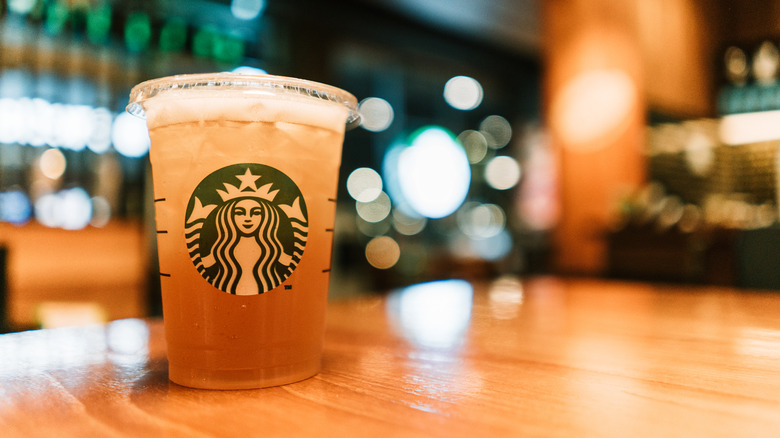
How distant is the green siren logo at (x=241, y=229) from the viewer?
435 millimetres

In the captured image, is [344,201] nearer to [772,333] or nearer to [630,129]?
[630,129]

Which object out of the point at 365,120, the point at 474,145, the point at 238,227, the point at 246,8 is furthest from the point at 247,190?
the point at 474,145

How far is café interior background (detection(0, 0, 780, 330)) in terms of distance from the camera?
11.4 feet

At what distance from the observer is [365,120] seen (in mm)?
4133

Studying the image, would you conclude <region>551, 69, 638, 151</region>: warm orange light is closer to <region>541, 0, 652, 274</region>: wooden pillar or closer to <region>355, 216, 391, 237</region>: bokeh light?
<region>541, 0, 652, 274</region>: wooden pillar

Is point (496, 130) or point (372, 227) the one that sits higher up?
point (496, 130)

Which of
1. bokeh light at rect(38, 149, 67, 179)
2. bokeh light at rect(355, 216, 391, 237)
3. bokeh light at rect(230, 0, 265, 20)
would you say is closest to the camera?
bokeh light at rect(38, 149, 67, 179)

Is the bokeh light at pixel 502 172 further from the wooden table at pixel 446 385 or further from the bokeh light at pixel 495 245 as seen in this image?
the wooden table at pixel 446 385

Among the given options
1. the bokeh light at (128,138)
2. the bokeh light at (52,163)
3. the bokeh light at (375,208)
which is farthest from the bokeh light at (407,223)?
the bokeh light at (52,163)

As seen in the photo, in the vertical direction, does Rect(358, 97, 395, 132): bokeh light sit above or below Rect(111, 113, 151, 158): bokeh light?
above

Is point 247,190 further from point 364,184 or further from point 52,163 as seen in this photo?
point 364,184

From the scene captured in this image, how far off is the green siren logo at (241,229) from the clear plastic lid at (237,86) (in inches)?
2.8

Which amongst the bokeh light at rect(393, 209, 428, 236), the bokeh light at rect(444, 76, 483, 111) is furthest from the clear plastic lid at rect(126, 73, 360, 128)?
the bokeh light at rect(444, 76, 483, 111)

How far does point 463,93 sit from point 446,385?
7103 millimetres
